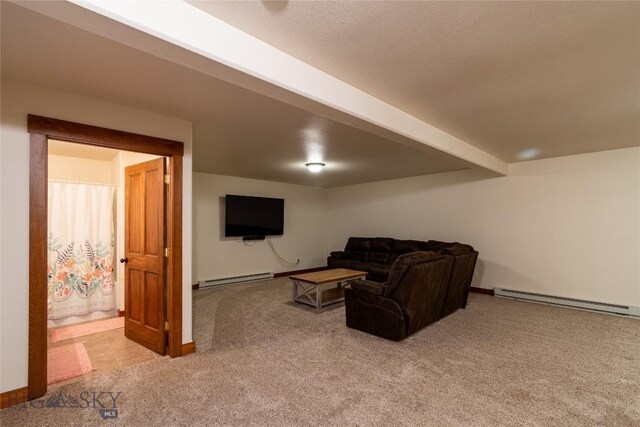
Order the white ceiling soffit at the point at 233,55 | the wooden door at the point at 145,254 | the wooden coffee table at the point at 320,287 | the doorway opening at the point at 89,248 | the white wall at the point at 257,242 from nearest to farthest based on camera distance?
the white ceiling soffit at the point at 233,55 < the wooden door at the point at 145,254 < the doorway opening at the point at 89,248 < the wooden coffee table at the point at 320,287 < the white wall at the point at 257,242

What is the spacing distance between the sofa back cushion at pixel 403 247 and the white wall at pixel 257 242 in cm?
243

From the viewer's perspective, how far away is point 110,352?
3.14m

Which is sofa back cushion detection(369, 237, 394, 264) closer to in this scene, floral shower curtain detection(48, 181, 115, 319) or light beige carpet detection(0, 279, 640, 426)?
light beige carpet detection(0, 279, 640, 426)

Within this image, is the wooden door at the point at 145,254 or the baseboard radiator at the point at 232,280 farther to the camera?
the baseboard radiator at the point at 232,280

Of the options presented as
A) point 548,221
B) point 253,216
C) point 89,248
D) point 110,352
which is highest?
point 253,216

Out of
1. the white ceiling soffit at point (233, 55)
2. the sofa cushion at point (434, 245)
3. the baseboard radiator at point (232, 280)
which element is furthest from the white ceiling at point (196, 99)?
the baseboard radiator at point (232, 280)

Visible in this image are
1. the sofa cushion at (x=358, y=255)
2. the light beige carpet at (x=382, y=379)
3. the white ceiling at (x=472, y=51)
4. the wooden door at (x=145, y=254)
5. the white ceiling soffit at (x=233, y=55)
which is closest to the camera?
the white ceiling soffit at (x=233, y=55)

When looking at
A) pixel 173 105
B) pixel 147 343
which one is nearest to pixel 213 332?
pixel 147 343

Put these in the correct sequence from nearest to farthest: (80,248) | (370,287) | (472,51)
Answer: (472,51), (370,287), (80,248)

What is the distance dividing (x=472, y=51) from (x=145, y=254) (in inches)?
136

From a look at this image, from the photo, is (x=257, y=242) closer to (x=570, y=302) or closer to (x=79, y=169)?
(x=79, y=169)

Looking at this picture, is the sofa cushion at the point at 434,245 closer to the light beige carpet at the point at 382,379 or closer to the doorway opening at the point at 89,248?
the light beige carpet at the point at 382,379

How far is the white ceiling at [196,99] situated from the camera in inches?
68.5

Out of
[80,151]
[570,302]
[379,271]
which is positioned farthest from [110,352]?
[570,302]
